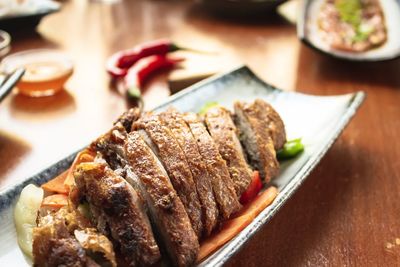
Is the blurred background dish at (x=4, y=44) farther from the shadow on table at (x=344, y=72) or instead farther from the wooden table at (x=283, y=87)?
the shadow on table at (x=344, y=72)

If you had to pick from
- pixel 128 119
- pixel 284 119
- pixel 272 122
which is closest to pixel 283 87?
pixel 284 119

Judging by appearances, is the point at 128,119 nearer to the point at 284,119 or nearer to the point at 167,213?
the point at 167,213

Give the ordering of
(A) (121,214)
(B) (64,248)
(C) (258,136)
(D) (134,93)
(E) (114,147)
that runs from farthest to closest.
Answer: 1. (D) (134,93)
2. (C) (258,136)
3. (E) (114,147)
4. (A) (121,214)
5. (B) (64,248)

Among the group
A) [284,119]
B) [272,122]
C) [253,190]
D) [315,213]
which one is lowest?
[315,213]

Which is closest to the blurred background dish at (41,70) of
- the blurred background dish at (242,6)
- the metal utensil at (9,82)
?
the metal utensil at (9,82)

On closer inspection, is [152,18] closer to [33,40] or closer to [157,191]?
[33,40]

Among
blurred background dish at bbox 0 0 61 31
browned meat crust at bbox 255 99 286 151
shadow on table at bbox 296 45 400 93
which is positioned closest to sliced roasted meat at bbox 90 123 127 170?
browned meat crust at bbox 255 99 286 151

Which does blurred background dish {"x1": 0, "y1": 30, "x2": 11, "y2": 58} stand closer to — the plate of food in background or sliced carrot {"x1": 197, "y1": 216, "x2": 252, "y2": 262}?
the plate of food in background
